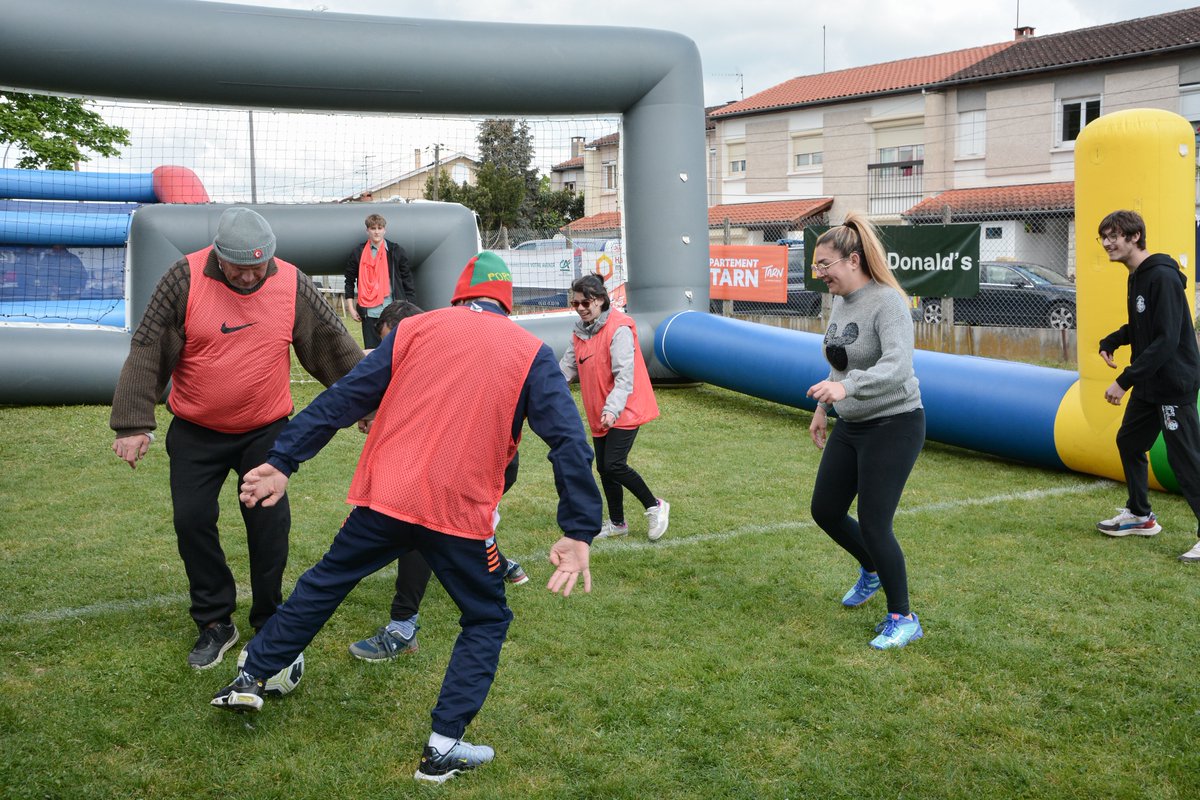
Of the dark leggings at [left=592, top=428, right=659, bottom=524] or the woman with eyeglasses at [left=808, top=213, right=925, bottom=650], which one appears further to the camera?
the dark leggings at [left=592, top=428, right=659, bottom=524]

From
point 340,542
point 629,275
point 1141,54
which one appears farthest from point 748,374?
point 1141,54

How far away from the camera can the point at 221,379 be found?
406 centimetres

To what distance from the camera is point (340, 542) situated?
132 inches

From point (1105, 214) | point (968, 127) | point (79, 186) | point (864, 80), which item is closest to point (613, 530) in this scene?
point (1105, 214)

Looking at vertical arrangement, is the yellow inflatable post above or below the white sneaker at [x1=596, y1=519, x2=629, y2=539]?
above

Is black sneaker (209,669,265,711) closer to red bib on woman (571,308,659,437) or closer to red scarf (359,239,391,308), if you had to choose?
red bib on woman (571,308,659,437)

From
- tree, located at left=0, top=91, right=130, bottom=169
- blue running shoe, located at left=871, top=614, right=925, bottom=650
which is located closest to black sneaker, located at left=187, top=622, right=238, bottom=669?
blue running shoe, located at left=871, top=614, right=925, bottom=650

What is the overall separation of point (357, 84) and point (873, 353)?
294 inches

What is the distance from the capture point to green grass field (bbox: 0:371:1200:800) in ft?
10.9

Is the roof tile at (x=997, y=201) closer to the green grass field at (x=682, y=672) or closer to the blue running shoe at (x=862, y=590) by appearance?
the green grass field at (x=682, y=672)

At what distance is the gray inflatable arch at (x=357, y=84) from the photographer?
9.18 meters

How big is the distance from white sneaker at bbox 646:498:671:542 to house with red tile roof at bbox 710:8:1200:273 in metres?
17.1

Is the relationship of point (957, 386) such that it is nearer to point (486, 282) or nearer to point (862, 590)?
point (862, 590)

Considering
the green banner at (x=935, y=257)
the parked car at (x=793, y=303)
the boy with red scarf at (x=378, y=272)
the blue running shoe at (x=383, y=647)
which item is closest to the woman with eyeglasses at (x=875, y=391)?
the blue running shoe at (x=383, y=647)
